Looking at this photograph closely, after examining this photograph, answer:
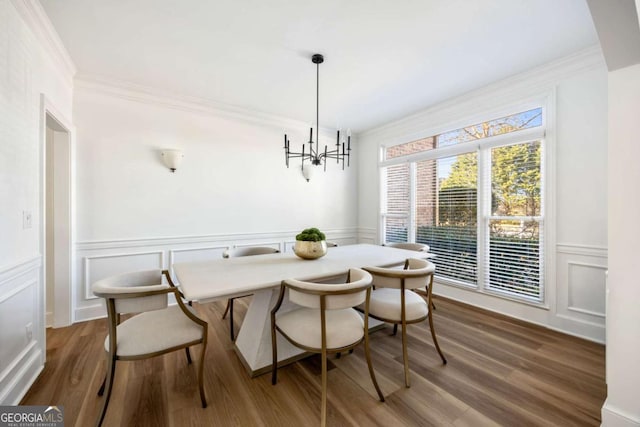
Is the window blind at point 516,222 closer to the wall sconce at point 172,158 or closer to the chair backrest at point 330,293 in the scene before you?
the chair backrest at point 330,293

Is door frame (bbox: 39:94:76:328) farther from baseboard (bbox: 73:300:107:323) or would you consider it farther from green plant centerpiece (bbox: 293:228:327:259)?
green plant centerpiece (bbox: 293:228:327:259)

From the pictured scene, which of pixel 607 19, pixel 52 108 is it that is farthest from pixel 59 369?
pixel 607 19

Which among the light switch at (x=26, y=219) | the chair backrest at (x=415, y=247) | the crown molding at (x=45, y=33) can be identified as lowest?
the chair backrest at (x=415, y=247)

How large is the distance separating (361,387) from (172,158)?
3.10 m

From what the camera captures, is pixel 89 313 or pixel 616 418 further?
pixel 89 313

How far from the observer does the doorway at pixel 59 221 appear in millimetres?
2594

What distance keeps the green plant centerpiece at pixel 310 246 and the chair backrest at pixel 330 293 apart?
76cm

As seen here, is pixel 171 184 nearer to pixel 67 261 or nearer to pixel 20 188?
pixel 67 261

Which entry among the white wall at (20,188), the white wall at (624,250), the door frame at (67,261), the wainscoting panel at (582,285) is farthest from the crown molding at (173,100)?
the wainscoting panel at (582,285)

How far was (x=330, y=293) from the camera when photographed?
1.46 m

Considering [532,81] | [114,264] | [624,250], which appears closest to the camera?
[624,250]

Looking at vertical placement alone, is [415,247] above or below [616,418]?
above

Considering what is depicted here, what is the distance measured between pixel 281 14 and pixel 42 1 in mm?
1642

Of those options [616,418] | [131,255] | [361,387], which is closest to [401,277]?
[361,387]
